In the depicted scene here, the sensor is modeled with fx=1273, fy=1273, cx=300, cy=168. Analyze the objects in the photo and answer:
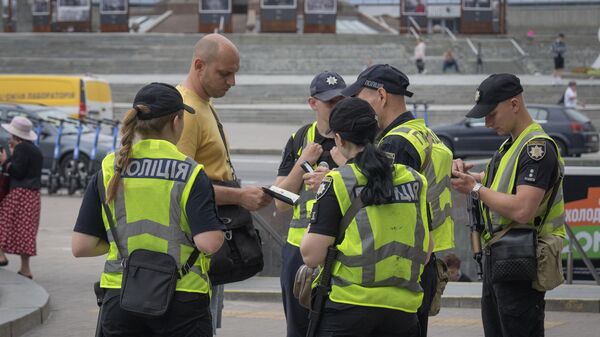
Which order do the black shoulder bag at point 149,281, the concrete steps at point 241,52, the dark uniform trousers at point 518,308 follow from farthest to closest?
the concrete steps at point 241,52 < the dark uniform trousers at point 518,308 < the black shoulder bag at point 149,281

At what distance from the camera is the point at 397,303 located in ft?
17.5

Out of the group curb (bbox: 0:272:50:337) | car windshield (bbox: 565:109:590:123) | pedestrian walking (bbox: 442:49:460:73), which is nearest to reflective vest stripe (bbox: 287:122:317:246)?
curb (bbox: 0:272:50:337)

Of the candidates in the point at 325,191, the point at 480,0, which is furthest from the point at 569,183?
the point at 480,0

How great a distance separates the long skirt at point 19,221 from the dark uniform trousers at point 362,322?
7923 mm

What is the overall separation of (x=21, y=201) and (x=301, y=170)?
711 cm

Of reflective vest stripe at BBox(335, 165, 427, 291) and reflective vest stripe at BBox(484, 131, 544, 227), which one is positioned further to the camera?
reflective vest stripe at BBox(484, 131, 544, 227)

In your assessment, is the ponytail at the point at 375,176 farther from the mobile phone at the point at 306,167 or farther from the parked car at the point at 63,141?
the parked car at the point at 63,141

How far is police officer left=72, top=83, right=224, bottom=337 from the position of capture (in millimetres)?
5230

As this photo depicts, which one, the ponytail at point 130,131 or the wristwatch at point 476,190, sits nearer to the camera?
the ponytail at point 130,131

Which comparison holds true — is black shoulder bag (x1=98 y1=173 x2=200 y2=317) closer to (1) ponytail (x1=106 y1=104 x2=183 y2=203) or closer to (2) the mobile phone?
(1) ponytail (x1=106 y1=104 x2=183 y2=203)

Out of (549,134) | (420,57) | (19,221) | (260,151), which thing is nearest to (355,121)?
(19,221)

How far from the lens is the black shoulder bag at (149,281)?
517cm

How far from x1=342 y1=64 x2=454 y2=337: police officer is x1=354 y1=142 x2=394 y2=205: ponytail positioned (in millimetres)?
781

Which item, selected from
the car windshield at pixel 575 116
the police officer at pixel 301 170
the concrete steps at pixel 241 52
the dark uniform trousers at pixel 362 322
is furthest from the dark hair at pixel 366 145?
the concrete steps at pixel 241 52
